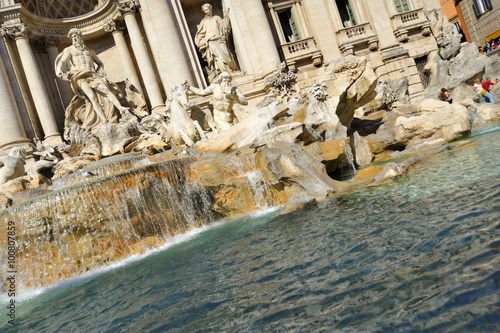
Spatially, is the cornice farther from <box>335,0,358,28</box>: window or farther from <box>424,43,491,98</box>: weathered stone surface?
<box>424,43,491,98</box>: weathered stone surface

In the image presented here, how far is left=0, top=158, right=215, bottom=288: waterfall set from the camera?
21.7ft

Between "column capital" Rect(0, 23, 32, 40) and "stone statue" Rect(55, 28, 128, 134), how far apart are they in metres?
1.59

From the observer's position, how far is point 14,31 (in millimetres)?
13703

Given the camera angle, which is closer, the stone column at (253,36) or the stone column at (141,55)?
the stone column at (141,55)

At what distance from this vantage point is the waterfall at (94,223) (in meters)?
6.60

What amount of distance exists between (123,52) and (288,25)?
7384 millimetres

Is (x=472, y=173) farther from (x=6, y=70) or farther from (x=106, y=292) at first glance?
(x=6, y=70)

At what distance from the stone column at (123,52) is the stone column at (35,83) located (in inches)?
124

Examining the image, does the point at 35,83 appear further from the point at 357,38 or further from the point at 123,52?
the point at 357,38

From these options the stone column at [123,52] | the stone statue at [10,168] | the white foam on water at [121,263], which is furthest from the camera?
the stone column at [123,52]

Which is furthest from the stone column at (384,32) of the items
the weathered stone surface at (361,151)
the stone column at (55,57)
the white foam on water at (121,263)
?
the stone column at (55,57)

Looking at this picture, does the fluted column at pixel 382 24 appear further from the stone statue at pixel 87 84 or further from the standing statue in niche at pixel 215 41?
the stone statue at pixel 87 84

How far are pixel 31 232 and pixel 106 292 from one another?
292cm

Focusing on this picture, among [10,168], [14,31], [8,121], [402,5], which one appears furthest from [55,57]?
[402,5]
